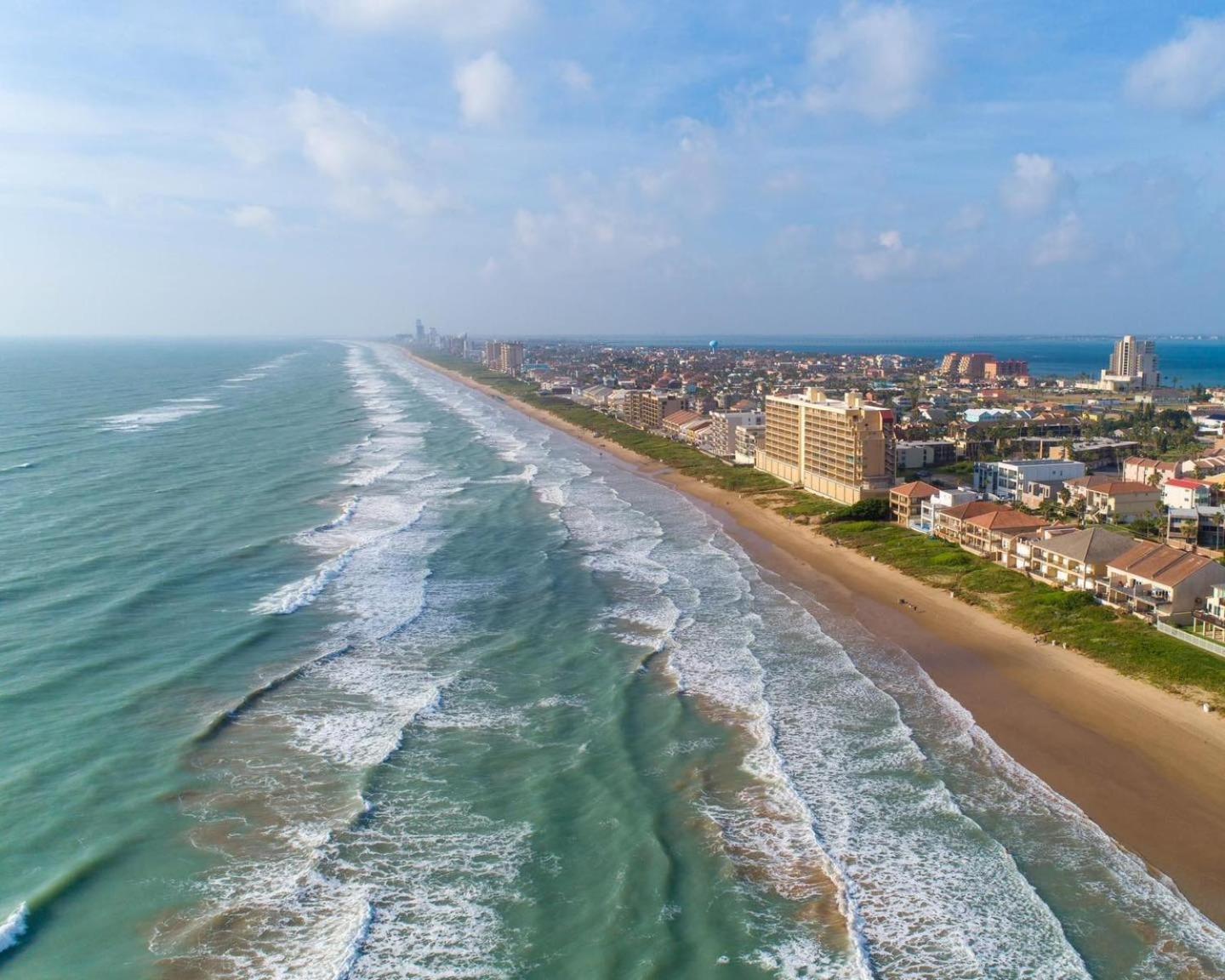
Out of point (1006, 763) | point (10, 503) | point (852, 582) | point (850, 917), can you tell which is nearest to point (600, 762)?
point (850, 917)

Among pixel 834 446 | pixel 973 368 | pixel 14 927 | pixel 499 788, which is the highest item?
pixel 973 368

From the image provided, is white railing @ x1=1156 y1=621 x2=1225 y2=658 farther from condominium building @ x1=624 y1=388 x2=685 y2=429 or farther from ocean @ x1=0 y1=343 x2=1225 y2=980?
condominium building @ x1=624 y1=388 x2=685 y2=429

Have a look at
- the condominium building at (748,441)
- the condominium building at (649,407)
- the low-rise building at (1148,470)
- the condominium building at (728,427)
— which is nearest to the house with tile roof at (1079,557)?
the low-rise building at (1148,470)

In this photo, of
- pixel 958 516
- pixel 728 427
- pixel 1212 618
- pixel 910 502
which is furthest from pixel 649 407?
pixel 1212 618

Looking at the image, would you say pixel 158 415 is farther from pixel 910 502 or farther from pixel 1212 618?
pixel 1212 618

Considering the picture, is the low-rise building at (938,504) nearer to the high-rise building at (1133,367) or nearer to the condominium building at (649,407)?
the condominium building at (649,407)
